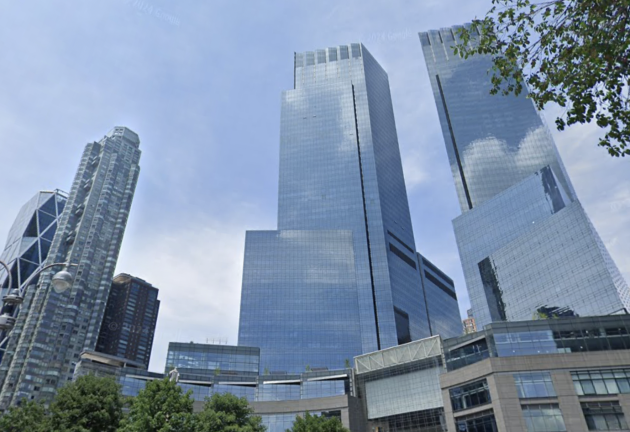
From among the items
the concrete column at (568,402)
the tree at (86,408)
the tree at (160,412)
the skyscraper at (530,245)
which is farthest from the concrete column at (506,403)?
the skyscraper at (530,245)

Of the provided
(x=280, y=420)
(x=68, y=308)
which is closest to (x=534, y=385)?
(x=280, y=420)

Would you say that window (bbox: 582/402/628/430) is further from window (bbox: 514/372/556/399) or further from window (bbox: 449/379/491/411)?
window (bbox: 449/379/491/411)

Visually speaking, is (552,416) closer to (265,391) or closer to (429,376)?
(429,376)

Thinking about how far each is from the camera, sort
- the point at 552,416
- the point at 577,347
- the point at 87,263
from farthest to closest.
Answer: the point at 87,263 < the point at 577,347 < the point at 552,416

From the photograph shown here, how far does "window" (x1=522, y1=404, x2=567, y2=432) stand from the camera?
173ft

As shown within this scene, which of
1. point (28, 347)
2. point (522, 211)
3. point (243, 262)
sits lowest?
point (28, 347)

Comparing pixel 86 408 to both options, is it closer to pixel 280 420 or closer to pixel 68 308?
pixel 280 420

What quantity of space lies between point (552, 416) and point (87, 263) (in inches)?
6683

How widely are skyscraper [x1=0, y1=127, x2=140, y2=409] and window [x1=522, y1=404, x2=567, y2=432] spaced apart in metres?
138

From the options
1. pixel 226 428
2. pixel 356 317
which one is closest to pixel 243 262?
pixel 356 317

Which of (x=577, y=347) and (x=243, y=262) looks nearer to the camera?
(x=577, y=347)

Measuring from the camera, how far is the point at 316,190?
609 ft

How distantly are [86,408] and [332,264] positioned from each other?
125 meters

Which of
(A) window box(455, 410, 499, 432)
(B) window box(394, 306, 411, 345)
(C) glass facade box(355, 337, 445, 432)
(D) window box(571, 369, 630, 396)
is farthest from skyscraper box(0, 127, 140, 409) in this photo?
(D) window box(571, 369, 630, 396)
